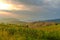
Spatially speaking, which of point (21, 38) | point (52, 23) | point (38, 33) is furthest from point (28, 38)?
point (52, 23)

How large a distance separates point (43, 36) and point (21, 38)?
1166 mm

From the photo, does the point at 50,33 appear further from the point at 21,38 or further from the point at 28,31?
the point at 21,38

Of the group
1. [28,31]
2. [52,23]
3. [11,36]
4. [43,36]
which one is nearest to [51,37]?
[43,36]

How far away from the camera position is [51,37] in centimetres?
920

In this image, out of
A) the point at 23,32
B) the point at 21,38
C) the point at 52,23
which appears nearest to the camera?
the point at 21,38

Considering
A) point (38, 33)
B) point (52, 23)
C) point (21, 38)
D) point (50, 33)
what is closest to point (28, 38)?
point (21, 38)

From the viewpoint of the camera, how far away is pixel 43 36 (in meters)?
9.16

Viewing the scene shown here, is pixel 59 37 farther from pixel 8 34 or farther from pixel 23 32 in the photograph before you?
pixel 8 34

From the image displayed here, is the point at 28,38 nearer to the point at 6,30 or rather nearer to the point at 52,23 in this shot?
the point at 6,30

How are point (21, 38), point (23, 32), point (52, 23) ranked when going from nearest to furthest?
point (21, 38) → point (23, 32) → point (52, 23)

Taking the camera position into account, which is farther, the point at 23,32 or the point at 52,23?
the point at 52,23

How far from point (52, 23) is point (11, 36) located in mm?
5738

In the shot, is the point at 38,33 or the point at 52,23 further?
the point at 52,23

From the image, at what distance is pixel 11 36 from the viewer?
28.2 ft
